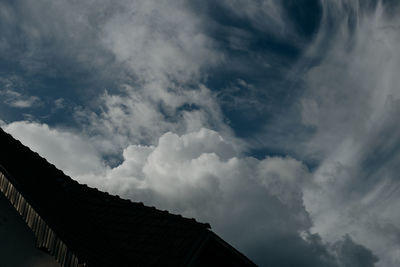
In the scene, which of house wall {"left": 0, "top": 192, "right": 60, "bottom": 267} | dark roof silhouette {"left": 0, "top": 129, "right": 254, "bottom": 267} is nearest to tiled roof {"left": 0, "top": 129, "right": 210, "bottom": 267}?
dark roof silhouette {"left": 0, "top": 129, "right": 254, "bottom": 267}

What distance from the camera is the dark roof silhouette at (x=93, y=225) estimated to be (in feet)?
19.3

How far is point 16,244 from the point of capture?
6734 mm

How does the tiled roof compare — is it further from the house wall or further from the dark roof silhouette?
the house wall

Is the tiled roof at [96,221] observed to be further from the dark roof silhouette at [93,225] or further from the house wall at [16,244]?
the house wall at [16,244]

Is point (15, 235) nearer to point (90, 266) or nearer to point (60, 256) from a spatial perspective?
point (60, 256)

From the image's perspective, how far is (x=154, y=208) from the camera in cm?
1073

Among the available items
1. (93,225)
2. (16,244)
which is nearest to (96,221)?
(93,225)

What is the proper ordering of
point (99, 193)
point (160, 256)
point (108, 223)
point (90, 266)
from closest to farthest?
1. point (90, 266)
2. point (160, 256)
3. point (108, 223)
4. point (99, 193)

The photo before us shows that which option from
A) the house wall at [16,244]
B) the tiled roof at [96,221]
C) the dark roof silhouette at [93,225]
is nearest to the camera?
the dark roof silhouette at [93,225]

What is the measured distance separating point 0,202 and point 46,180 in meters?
1.36

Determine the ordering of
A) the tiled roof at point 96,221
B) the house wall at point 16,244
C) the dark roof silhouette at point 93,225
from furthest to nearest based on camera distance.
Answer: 1. the house wall at point 16,244
2. the tiled roof at point 96,221
3. the dark roof silhouette at point 93,225

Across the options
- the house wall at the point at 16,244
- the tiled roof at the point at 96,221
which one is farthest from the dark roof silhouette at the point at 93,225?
the house wall at the point at 16,244

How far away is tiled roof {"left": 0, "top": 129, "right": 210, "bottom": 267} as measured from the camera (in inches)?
242

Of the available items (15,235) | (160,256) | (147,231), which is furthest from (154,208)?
(15,235)
